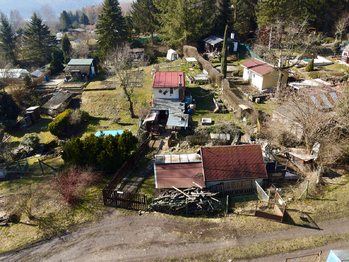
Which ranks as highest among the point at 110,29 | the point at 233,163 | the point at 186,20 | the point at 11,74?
the point at 186,20

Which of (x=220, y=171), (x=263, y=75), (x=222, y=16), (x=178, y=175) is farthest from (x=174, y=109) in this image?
(x=222, y=16)

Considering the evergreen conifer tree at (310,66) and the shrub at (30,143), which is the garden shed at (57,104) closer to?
the shrub at (30,143)

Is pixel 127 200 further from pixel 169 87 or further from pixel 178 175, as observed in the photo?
pixel 169 87

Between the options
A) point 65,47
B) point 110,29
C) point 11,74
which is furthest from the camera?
point 65,47

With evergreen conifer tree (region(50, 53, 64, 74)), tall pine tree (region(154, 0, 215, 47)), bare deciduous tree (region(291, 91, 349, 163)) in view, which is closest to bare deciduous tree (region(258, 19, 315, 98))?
bare deciduous tree (region(291, 91, 349, 163))

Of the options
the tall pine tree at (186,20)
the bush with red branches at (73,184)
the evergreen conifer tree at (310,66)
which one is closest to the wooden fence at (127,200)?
the bush with red branches at (73,184)

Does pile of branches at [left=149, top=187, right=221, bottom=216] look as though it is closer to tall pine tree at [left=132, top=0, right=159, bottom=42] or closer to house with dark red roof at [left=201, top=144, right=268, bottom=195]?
house with dark red roof at [left=201, top=144, right=268, bottom=195]

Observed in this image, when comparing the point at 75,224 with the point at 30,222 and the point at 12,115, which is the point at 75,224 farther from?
the point at 12,115
